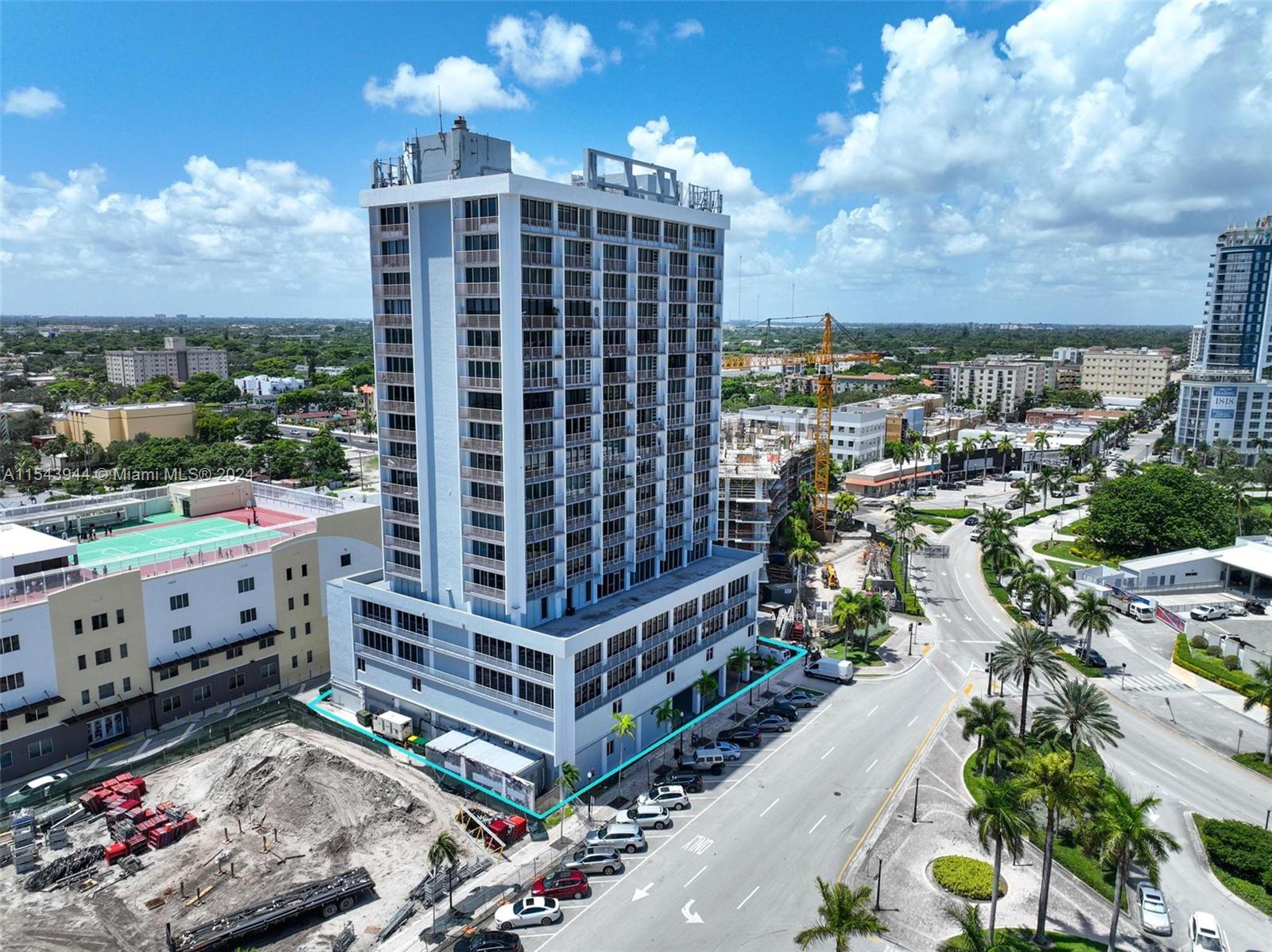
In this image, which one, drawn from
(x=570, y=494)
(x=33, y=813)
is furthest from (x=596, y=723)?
(x=33, y=813)

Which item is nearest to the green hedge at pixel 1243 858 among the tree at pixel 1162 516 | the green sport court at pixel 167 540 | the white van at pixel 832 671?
the white van at pixel 832 671

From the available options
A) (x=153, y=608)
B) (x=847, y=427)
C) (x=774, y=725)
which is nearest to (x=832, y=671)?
(x=774, y=725)

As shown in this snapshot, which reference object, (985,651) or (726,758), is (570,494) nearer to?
(726,758)

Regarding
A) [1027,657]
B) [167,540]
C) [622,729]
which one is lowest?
[622,729]

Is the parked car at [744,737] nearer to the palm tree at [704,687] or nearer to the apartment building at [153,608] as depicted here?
the palm tree at [704,687]

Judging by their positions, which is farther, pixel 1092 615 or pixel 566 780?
pixel 1092 615

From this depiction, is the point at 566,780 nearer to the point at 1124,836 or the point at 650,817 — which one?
the point at 650,817
